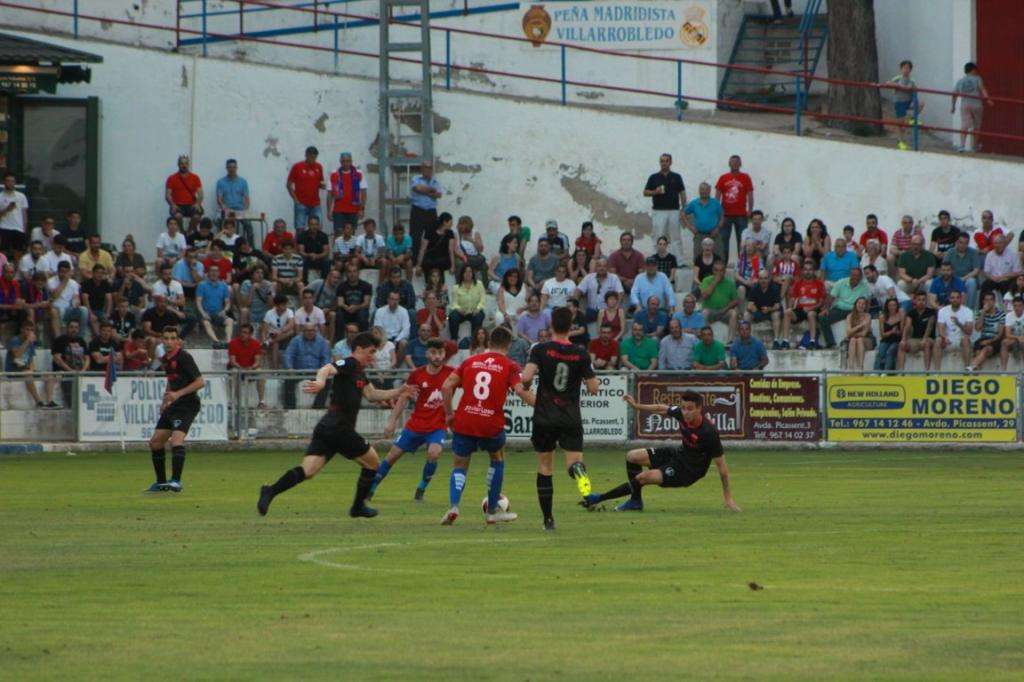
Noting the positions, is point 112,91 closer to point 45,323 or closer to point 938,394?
point 45,323

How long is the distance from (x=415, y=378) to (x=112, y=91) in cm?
1969

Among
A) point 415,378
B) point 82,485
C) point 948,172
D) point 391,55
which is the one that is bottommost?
point 82,485

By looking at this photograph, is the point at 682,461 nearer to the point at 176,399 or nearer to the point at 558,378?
the point at 558,378

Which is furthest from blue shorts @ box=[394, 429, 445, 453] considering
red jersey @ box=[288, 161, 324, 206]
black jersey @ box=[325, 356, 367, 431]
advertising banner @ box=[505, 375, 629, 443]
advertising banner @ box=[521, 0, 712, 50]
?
advertising banner @ box=[521, 0, 712, 50]

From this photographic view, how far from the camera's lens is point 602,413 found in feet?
97.1

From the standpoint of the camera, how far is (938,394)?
28656 mm

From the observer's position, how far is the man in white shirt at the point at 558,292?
103 ft

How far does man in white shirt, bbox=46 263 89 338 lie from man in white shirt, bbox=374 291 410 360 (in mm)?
5127

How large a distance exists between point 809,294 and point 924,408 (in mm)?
3285

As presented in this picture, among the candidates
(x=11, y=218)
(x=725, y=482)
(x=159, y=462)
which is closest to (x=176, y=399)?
(x=159, y=462)

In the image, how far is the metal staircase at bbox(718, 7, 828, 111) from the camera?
1572 inches

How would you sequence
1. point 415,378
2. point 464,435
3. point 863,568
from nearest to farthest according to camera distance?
1. point 863,568
2. point 464,435
3. point 415,378

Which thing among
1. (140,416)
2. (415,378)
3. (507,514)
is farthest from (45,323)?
(507,514)

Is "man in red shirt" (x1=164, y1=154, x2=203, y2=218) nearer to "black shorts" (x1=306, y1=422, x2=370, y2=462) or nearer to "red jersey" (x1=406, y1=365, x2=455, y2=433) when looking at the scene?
"red jersey" (x1=406, y1=365, x2=455, y2=433)
